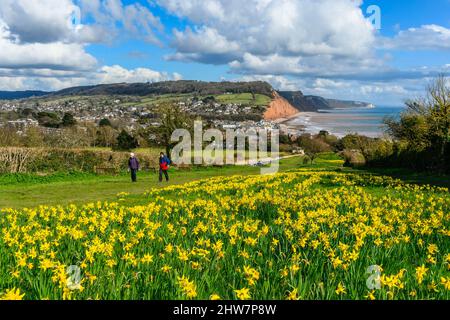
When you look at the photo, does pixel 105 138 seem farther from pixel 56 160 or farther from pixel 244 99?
pixel 244 99

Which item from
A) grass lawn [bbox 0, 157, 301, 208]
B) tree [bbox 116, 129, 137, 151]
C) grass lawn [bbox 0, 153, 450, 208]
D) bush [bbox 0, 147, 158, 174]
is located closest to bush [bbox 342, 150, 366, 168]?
grass lawn [bbox 0, 153, 450, 208]

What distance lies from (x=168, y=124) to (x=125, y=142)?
10698 mm

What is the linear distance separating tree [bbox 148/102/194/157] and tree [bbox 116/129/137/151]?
270 inches

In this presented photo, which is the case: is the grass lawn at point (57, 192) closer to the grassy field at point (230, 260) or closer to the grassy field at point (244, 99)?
the grassy field at point (230, 260)

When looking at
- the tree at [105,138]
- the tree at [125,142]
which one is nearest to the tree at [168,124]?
the tree at [125,142]

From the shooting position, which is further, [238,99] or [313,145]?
[238,99]

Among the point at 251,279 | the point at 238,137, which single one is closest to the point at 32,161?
the point at 251,279

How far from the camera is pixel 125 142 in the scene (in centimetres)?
5672

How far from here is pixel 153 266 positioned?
5.80m

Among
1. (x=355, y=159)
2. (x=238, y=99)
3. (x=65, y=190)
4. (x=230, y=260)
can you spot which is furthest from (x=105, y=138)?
(x=238, y=99)

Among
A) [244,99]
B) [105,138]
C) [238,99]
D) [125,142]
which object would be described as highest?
[244,99]
